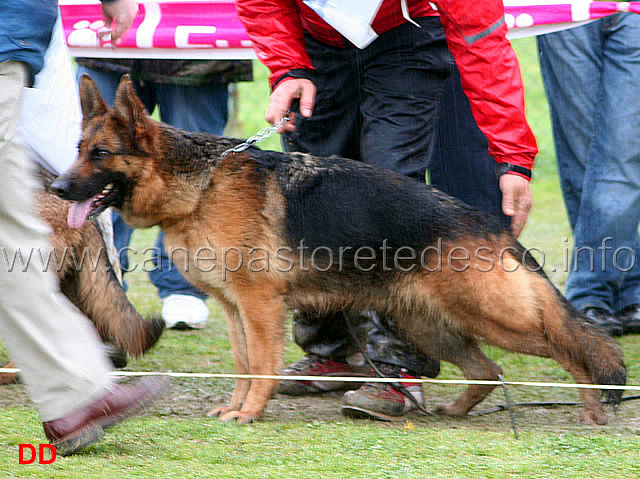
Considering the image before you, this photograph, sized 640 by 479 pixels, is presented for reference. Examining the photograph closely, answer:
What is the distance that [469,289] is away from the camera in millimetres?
3549

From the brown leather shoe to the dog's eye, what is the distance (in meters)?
1.11

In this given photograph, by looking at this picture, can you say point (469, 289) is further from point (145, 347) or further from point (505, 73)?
point (145, 347)

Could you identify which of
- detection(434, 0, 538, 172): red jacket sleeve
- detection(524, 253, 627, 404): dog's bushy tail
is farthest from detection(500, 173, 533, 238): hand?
detection(524, 253, 627, 404): dog's bushy tail

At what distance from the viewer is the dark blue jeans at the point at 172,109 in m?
5.43

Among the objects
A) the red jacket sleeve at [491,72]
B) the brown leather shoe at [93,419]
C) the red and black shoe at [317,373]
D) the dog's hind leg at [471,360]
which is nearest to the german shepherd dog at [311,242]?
the dog's hind leg at [471,360]

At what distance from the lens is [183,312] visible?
5312 millimetres

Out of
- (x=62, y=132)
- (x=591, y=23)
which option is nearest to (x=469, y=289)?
(x=62, y=132)

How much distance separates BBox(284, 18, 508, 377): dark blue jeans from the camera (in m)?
3.93

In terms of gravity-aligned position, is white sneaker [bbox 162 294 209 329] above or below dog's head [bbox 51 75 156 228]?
below

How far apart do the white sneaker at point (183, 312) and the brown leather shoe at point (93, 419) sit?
2.37m

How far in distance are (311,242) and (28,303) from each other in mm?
1339

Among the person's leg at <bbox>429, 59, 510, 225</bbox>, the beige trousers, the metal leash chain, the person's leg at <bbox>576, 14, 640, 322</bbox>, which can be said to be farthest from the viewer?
the person's leg at <bbox>576, 14, 640, 322</bbox>

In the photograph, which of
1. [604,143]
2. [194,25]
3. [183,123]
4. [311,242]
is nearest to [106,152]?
[311,242]

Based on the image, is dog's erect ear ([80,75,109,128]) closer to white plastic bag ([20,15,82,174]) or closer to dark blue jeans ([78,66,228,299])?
white plastic bag ([20,15,82,174])
